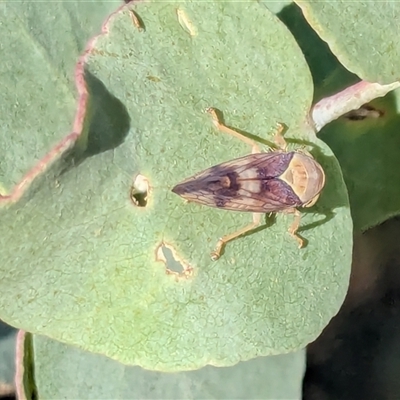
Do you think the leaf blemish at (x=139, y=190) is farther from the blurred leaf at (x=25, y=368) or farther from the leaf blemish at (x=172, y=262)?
the blurred leaf at (x=25, y=368)

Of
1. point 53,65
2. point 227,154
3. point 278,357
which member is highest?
point 53,65

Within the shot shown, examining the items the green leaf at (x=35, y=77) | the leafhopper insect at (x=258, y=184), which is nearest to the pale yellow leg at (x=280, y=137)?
the leafhopper insect at (x=258, y=184)

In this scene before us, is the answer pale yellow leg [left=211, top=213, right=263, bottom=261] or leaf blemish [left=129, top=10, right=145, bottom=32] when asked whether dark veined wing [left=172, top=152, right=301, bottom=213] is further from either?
leaf blemish [left=129, top=10, right=145, bottom=32]

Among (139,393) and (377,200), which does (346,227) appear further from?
(139,393)

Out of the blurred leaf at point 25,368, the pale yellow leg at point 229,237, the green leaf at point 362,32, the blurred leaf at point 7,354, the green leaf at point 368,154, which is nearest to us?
the green leaf at point 362,32

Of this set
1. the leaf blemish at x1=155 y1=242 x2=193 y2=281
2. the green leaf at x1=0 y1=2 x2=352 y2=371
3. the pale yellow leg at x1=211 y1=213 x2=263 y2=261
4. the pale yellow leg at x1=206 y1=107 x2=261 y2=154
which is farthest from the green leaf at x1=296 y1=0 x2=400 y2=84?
the leaf blemish at x1=155 y1=242 x2=193 y2=281


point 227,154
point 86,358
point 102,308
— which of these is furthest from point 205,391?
point 227,154
